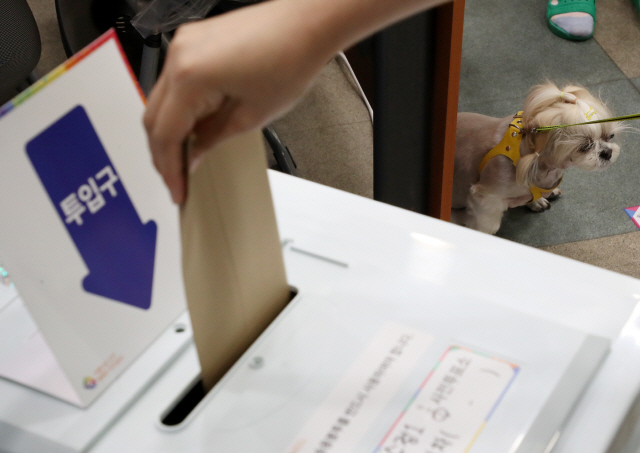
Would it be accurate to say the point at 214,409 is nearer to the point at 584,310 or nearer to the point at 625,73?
the point at 584,310

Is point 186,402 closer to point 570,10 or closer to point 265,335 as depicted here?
point 265,335

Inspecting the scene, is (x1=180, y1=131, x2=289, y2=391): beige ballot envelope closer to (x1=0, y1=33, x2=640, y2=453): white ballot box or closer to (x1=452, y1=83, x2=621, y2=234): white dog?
(x1=0, y1=33, x2=640, y2=453): white ballot box

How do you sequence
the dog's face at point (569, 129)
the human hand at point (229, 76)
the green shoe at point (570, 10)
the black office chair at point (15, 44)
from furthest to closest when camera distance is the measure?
the green shoe at point (570, 10)
the dog's face at point (569, 129)
the black office chair at point (15, 44)
the human hand at point (229, 76)

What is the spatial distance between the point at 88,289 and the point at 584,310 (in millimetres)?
370

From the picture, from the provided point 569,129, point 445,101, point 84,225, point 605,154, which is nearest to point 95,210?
point 84,225

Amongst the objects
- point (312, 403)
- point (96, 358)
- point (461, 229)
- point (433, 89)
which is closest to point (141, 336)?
point (96, 358)

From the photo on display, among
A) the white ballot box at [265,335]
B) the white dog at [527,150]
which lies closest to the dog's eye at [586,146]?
the white dog at [527,150]

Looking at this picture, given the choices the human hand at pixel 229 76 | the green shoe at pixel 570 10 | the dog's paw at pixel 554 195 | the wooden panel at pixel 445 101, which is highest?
the green shoe at pixel 570 10

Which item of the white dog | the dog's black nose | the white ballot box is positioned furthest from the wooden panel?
the white ballot box

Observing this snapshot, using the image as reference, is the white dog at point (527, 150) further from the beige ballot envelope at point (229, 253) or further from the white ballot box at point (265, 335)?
the beige ballot envelope at point (229, 253)

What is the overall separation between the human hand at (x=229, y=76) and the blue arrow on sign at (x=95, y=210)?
0.35ft

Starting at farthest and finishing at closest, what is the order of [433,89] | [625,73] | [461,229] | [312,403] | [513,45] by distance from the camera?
[513,45] → [625,73] → [433,89] → [461,229] → [312,403]

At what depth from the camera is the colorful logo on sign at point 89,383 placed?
461 mm

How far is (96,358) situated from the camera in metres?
0.47
